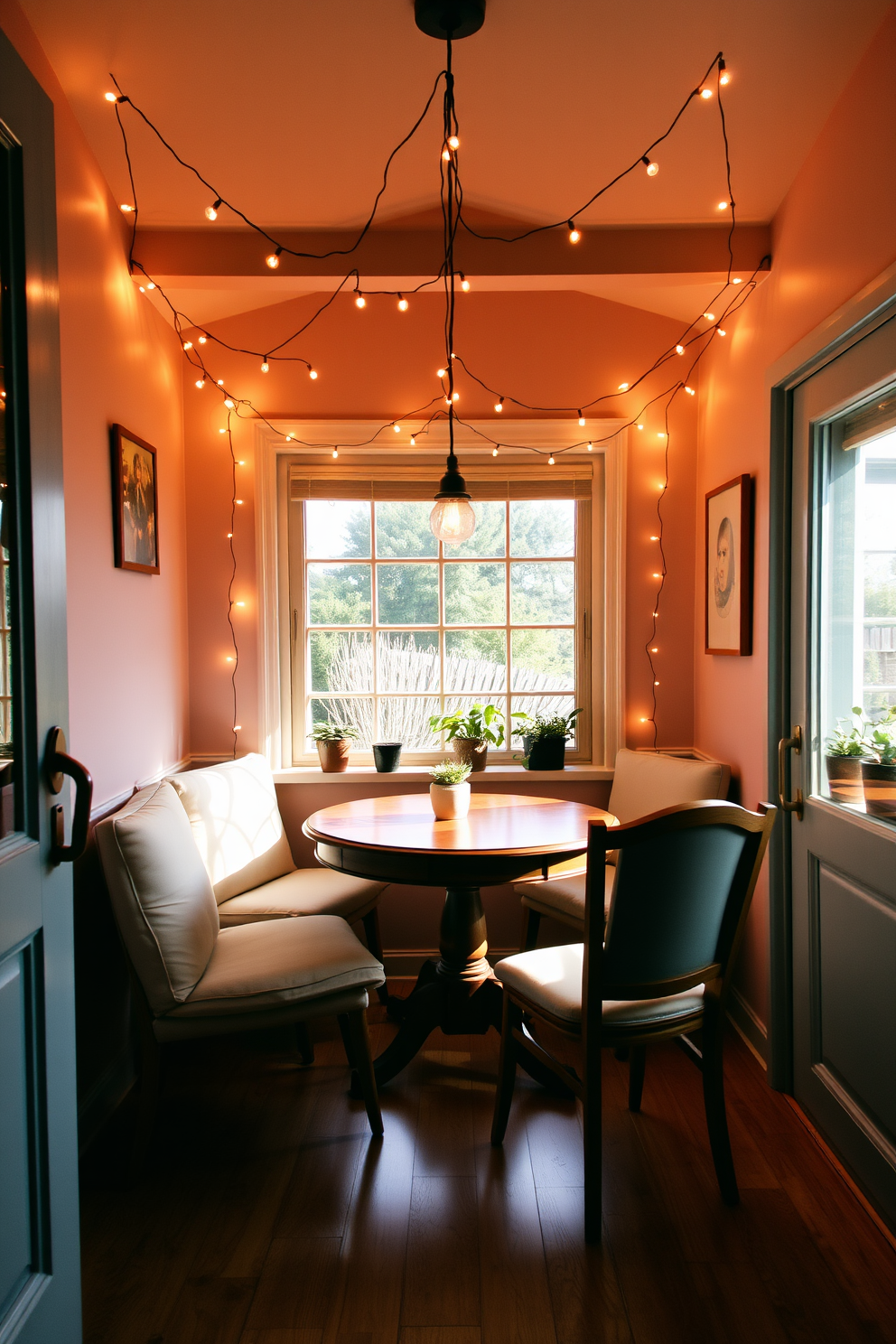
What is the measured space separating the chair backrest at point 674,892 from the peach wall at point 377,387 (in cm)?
175

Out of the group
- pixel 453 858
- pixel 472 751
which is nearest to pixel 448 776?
pixel 453 858

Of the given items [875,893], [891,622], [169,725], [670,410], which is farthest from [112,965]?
[670,410]

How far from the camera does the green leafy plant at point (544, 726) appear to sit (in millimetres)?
3459

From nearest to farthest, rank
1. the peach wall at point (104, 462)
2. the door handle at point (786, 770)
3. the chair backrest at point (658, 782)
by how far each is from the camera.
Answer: the peach wall at point (104, 462) → the door handle at point (786, 770) → the chair backrest at point (658, 782)

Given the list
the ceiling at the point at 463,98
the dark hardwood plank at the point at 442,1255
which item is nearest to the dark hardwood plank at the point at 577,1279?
the dark hardwood plank at the point at 442,1255

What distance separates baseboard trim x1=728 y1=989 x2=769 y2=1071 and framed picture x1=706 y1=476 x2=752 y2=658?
1218 mm

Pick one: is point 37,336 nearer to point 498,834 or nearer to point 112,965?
point 498,834

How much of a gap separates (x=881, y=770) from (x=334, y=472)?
7.94 feet

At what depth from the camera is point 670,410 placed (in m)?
3.43

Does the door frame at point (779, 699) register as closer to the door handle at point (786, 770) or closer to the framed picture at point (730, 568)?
the door handle at point (786, 770)

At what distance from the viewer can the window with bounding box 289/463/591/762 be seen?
3.62 meters

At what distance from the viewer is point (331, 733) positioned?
11.4 ft

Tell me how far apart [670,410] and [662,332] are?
0.32 metres

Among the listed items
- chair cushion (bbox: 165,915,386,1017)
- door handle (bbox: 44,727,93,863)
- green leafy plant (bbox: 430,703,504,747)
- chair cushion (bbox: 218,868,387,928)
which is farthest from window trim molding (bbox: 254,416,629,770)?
door handle (bbox: 44,727,93,863)
